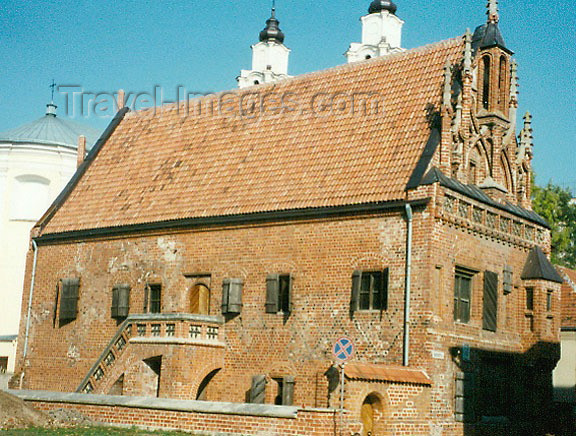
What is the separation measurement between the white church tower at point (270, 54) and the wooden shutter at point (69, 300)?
44.1 m

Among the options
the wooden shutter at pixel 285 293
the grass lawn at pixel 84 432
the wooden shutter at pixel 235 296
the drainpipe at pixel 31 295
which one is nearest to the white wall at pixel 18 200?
the drainpipe at pixel 31 295

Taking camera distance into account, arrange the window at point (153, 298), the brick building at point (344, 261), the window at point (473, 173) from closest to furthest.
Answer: the brick building at point (344, 261), the window at point (473, 173), the window at point (153, 298)

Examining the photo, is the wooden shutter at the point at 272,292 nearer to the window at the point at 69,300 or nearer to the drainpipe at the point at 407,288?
the drainpipe at the point at 407,288

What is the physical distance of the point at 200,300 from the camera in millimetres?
29422

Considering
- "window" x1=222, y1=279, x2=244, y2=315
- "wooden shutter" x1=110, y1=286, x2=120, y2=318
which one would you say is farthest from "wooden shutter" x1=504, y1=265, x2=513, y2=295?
"wooden shutter" x1=110, y1=286, x2=120, y2=318

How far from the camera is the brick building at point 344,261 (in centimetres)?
2489

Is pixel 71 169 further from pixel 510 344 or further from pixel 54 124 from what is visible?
pixel 510 344

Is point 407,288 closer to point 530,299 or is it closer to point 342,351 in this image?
point 342,351

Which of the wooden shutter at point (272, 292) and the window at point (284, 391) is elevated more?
the wooden shutter at point (272, 292)

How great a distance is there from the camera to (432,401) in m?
24.1

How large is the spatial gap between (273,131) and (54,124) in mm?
23094

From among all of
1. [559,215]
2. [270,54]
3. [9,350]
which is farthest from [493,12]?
[270,54]

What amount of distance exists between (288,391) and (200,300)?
472 cm

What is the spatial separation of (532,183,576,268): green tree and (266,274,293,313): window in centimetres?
2157
